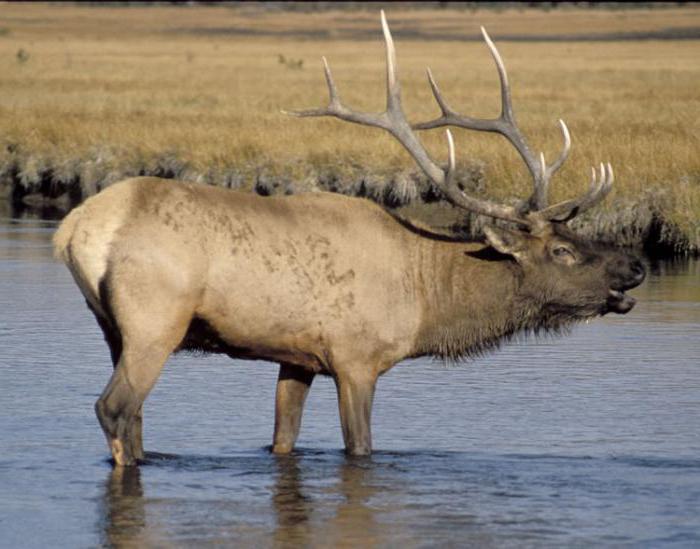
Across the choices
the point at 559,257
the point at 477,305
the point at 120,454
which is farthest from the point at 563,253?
the point at 120,454

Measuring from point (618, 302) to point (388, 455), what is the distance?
5.12 feet

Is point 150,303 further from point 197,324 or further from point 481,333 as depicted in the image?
point 481,333

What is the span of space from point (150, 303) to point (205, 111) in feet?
85.0

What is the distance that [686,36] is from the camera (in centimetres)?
8719

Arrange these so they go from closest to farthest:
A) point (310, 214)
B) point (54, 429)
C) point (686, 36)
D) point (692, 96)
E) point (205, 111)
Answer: point (310, 214), point (54, 429), point (205, 111), point (692, 96), point (686, 36)

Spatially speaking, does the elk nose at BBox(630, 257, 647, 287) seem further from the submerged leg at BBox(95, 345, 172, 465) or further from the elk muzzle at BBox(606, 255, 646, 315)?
the submerged leg at BBox(95, 345, 172, 465)

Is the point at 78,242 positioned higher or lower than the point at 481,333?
higher

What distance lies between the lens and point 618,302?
9.55 meters

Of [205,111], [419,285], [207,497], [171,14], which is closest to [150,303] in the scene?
[207,497]

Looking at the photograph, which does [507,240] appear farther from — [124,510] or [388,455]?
[124,510]

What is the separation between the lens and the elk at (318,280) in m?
8.62

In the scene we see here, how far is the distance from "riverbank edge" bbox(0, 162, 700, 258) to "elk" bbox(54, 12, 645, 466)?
18.6 ft

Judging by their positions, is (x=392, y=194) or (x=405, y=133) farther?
(x=392, y=194)

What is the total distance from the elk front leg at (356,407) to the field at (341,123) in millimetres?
10342
